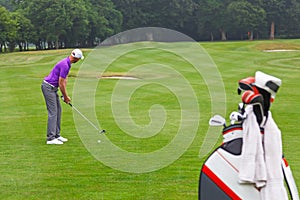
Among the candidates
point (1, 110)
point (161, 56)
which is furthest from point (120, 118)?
point (161, 56)

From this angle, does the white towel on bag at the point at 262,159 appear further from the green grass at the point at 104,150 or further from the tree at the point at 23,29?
the tree at the point at 23,29

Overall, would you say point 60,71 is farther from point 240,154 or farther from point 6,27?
point 6,27

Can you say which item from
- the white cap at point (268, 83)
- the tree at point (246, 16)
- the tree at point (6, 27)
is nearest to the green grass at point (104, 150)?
the white cap at point (268, 83)

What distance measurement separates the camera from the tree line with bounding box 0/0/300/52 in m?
62.0

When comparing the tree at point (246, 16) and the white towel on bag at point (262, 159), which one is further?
the tree at point (246, 16)

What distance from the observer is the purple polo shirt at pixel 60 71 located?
28.7 ft

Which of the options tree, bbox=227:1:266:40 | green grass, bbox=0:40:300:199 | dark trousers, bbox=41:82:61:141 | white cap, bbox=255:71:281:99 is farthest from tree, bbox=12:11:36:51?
white cap, bbox=255:71:281:99

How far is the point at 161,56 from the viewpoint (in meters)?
32.4

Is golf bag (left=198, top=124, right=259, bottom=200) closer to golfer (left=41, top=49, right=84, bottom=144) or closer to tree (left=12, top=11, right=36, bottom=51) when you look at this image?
golfer (left=41, top=49, right=84, bottom=144)

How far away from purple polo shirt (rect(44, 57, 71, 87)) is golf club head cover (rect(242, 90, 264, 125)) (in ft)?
16.9

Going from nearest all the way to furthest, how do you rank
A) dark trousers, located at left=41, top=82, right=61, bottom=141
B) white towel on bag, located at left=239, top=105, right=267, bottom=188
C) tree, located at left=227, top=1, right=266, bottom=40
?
white towel on bag, located at left=239, top=105, right=267, bottom=188, dark trousers, located at left=41, top=82, right=61, bottom=141, tree, located at left=227, top=1, right=266, bottom=40

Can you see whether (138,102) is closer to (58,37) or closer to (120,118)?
(120,118)

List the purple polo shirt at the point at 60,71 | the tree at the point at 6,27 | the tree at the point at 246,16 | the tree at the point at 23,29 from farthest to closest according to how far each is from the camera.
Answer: the tree at the point at 246,16 → the tree at the point at 23,29 → the tree at the point at 6,27 → the purple polo shirt at the point at 60,71

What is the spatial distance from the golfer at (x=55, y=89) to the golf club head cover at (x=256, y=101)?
5091mm
